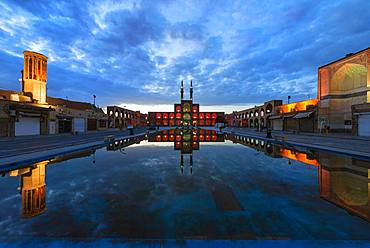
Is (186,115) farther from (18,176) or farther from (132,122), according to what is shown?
(18,176)

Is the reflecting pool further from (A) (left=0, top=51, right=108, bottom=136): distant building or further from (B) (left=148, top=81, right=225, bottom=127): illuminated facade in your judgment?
(B) (left=148, top=81, right=225, bottom=127): illuminated facade

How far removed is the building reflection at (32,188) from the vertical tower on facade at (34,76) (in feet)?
101

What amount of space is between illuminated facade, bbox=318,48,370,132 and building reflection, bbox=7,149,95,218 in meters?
38.7

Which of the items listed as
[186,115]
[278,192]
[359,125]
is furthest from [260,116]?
[278,192]

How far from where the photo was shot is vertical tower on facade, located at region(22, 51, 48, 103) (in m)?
30.5

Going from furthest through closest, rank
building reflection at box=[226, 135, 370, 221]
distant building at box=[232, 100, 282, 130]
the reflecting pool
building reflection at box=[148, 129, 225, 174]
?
distant building at box=[232, 100, 282, 130]
building reflection at box=[148, 129, 225, 174]
building reflection at box=[226, 135, 370, 221]
the reflecting pool

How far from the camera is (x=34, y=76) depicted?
31156 mm

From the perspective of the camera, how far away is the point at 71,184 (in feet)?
19.9

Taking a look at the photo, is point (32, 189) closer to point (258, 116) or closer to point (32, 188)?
point (32, 188)

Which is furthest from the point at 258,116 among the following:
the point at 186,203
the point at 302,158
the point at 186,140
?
the point at 186,203

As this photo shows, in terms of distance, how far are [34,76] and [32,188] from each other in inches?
1396

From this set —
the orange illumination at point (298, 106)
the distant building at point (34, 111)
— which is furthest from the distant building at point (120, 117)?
the orange illumination at point (298, 106)

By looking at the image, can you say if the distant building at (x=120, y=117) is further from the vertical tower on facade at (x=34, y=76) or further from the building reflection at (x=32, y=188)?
the building reflection at (x=32, y=188)

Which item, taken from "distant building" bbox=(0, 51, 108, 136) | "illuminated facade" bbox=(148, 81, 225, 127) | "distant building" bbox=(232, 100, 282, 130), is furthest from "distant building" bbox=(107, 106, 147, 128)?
"distant building" bbox=(232, 100, 282, 130)
